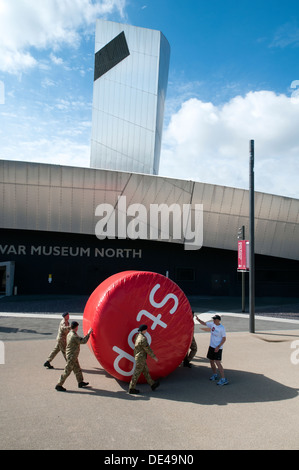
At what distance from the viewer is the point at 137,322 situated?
24.0ft

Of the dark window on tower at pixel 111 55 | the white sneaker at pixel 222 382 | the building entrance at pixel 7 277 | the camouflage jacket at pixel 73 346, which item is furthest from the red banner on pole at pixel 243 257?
the dark window on tower at pixel 111 55

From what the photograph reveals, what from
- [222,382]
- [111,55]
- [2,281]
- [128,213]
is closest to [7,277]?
[2,281]

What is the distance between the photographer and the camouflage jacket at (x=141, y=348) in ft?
22.5

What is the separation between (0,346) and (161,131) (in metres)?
24.2

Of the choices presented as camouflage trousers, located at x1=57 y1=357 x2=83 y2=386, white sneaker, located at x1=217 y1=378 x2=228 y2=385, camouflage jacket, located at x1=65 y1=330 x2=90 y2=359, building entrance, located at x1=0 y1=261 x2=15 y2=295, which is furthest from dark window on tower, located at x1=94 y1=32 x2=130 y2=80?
white sneaker, located at x1=217 y1=378 x2=228 y2=385

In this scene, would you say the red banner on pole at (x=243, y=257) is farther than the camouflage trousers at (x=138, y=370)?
Yes

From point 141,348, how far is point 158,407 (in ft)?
3.67

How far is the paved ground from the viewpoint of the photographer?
4.88m

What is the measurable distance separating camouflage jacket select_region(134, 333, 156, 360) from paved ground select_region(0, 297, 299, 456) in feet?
2.53

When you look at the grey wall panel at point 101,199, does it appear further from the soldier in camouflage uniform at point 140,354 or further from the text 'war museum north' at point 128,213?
the soldier in camouflage uniform at point 140,354

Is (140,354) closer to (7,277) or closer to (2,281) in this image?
(7,277)

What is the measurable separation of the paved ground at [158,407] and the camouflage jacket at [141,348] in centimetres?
77

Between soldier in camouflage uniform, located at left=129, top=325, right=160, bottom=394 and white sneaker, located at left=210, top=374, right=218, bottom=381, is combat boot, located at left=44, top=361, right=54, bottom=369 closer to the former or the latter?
soldier in camouflage uniform, located at left=129, top=325, right=160, bottom=394
